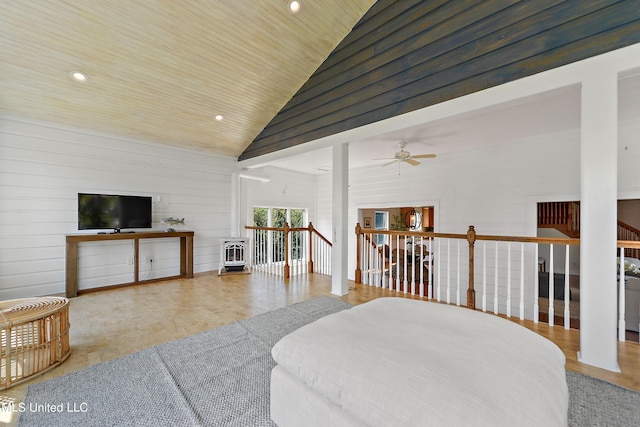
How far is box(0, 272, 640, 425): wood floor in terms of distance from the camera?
2203 millimetres

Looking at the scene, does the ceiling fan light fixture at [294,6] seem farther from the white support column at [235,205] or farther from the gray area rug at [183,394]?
the gray area rug at [183,394]

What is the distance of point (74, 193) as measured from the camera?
429cm

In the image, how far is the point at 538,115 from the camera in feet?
11.4

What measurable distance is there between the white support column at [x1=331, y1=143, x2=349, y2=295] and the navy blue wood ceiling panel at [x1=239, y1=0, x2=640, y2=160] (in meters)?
0.45

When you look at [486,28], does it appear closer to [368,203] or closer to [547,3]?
[547,3]

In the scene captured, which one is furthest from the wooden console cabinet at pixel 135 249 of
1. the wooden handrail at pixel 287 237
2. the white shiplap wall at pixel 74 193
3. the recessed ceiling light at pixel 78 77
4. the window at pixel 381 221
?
the window at pixel 381 221

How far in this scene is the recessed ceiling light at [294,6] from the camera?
3.16 metres

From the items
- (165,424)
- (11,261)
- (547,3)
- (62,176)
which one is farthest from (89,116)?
(547,3)

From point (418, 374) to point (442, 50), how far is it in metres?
3.18

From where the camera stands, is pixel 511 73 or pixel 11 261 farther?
pixel 11 261

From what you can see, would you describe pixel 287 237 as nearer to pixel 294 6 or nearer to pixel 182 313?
pixel 182 313

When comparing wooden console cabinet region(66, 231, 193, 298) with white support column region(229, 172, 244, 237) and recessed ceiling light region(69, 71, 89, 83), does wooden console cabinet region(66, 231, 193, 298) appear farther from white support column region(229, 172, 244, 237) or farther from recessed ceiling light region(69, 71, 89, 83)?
recessed ceiling light region(69, 71, 89, 83)

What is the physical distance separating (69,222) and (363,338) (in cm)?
517

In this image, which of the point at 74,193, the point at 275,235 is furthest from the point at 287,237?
the point at 74,193
